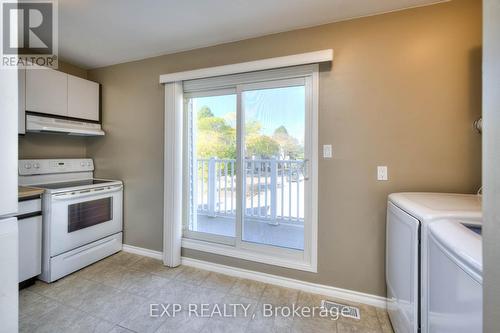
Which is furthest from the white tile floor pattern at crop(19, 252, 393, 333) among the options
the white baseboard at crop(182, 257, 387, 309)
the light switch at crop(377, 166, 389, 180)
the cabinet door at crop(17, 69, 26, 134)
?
the cabinet door at crop(17, 69, 26, 134)

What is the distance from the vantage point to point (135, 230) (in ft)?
9.28

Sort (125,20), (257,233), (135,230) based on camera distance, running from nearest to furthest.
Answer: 1. (125,20)
2. (257,233)
3. (135,230)

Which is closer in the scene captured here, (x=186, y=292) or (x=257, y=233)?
(x=186, y=292)

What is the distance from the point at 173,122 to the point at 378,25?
7.20 ft

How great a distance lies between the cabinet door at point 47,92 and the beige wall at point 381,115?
1.85 m

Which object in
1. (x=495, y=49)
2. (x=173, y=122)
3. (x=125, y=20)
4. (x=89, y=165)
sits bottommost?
(x=89, y=165)

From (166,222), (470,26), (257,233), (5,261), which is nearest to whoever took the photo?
(5,261)

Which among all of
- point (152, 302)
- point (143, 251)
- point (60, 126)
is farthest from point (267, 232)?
point (60, 126)

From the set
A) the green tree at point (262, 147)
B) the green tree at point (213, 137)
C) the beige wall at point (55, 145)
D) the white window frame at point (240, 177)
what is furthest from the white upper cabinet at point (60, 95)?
the green tree at point (262, 147)

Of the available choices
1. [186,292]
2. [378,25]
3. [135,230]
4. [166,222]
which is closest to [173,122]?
[166,222]

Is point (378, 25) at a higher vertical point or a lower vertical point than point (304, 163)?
higher

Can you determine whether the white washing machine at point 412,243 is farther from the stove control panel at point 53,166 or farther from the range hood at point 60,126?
the stove control panel at point 53,166

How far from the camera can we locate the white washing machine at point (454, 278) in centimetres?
67

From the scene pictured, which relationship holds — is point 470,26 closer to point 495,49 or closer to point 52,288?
point 495,49
